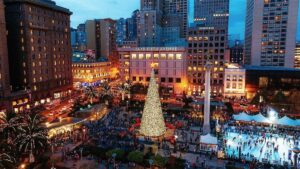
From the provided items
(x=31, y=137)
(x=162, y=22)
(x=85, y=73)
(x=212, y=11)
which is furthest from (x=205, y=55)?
(x=162, y=22)

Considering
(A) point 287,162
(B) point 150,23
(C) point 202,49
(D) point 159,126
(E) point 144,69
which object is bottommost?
(A) point 287,162

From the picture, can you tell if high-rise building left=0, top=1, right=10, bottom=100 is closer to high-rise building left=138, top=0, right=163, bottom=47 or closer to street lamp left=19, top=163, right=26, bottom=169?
street lamp left=19, top=163, right=26, bottom=169

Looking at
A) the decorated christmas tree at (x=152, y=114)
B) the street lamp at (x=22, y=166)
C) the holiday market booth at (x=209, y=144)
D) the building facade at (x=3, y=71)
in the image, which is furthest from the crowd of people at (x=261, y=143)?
the building facade at (x=3, y=71)

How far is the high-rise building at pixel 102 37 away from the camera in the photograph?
15538cm

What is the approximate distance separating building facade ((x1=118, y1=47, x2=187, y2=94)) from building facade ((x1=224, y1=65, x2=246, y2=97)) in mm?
15851

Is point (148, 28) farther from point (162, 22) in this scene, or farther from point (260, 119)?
point (260, 119)

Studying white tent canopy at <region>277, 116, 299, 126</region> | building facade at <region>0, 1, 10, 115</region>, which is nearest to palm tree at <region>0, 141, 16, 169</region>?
building facade at <region>0, 1, 10, 115</region>

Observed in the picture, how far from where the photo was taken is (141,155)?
109 ft

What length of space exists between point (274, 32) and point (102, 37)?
100038 millimetres

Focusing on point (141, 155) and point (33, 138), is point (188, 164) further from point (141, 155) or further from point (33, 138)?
point (33, 138)

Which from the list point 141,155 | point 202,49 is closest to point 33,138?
point 141,155

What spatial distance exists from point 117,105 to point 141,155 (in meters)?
40.0

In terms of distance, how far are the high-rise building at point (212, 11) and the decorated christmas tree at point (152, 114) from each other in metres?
125

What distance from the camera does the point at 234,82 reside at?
8138cm
